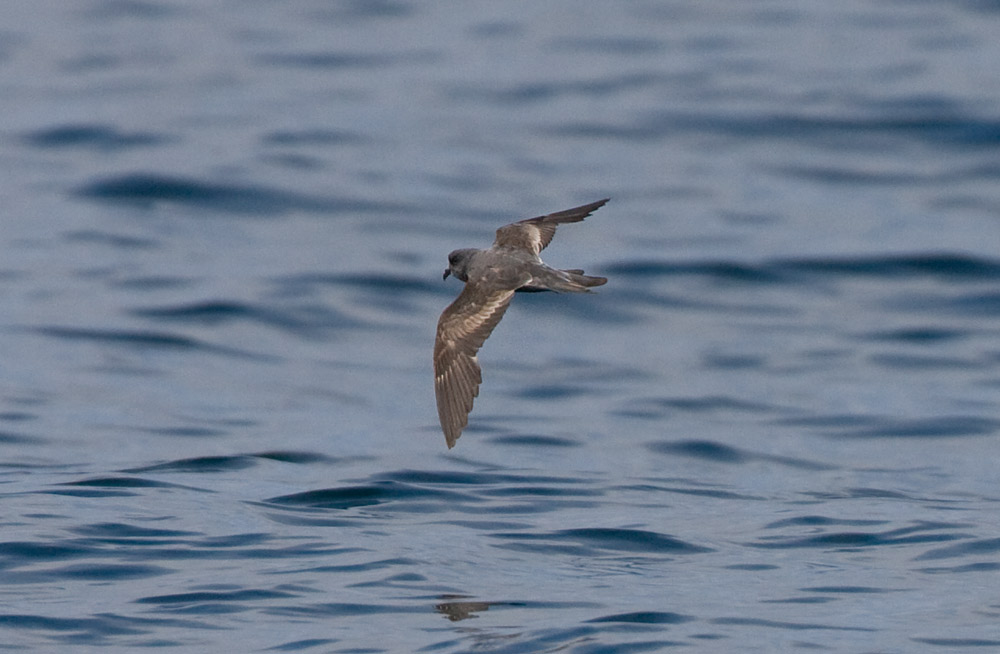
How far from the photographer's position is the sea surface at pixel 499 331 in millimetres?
8297

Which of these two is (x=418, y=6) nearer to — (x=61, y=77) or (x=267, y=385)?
(x=61, y=77)

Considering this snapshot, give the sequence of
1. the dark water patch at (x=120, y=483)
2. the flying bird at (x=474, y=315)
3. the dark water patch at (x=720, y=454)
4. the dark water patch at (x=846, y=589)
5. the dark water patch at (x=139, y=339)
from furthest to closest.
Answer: the dark water patch at (x=139, y=339) < the dark water patch at (x=720, y=454) < the dark water patch at (x=120, y=483) < the dark water patch at (x=846, y=589) < the flying bird at (x=474, y=315)

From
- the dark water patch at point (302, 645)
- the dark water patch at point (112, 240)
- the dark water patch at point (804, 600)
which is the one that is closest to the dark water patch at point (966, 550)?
the dark water patch at point (804, 600)

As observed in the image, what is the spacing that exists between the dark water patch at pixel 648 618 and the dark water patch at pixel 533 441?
3.86 metres

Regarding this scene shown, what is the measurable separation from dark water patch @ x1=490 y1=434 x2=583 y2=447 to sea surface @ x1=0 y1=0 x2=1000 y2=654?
0.05m

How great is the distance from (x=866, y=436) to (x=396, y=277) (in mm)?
5079

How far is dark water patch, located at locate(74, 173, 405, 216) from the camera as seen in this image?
58.5ft

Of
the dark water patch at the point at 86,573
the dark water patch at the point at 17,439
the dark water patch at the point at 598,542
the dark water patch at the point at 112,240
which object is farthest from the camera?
the dark water patch at the point at 112,240

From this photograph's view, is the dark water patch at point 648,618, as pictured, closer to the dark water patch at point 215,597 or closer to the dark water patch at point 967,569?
the dark water patch at point 215,597

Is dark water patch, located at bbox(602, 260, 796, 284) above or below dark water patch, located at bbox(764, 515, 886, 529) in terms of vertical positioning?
above

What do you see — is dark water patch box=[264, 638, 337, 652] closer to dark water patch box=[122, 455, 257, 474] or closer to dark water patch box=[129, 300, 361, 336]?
dark water patch box=[122, 455, 257, 474]

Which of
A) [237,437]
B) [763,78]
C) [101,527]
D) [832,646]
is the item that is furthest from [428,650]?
[763,78]

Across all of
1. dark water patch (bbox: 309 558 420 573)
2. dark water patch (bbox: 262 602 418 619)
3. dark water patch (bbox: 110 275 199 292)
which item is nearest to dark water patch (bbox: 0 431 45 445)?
dark water patch (bbox: 309 558 420 573)

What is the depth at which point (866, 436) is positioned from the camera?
12.5 m
